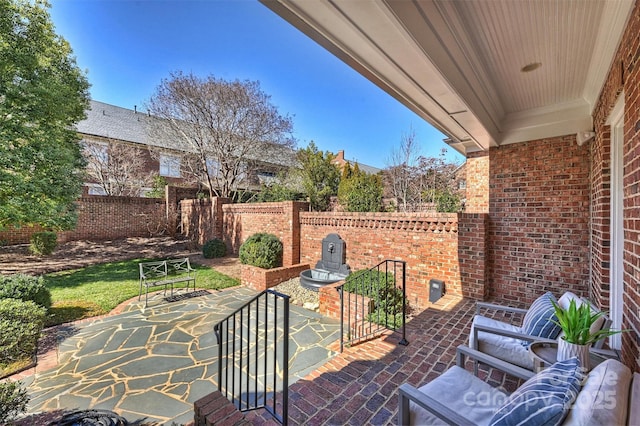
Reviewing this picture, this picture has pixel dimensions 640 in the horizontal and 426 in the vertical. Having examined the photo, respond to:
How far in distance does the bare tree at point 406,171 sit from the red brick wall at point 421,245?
190 inches

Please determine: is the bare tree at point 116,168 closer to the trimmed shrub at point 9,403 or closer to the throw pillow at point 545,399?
the trimmed shrub at point 9,403

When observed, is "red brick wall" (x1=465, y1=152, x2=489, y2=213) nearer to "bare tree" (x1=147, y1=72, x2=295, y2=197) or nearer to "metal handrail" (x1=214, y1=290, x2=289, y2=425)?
"metal handrail" (x1=214, y1=290, x2=289, y2=425)

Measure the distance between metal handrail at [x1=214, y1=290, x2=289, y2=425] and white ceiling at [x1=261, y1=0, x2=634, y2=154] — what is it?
1.92 m

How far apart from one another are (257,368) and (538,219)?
16.3 ft

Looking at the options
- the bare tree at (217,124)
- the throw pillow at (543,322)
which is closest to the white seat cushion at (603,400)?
the throw pillow at (543,322)

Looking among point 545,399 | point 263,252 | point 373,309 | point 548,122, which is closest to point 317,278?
point 263,252

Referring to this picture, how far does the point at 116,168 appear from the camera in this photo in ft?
48.0

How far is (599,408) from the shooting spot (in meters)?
1.04

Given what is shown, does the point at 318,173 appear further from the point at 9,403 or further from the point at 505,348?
the point at 9,403

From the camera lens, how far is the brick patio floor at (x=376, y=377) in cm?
222

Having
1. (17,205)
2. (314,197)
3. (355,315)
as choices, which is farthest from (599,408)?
(314,197)

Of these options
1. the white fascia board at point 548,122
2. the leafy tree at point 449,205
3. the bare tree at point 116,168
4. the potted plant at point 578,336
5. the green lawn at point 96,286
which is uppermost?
the bare tree at point 116,168

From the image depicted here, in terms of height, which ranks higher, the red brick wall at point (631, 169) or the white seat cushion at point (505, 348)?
the red brick wall at point (631, 169)

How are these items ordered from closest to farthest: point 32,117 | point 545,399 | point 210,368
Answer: point 545,399 < point 210,368 < point 32,117
